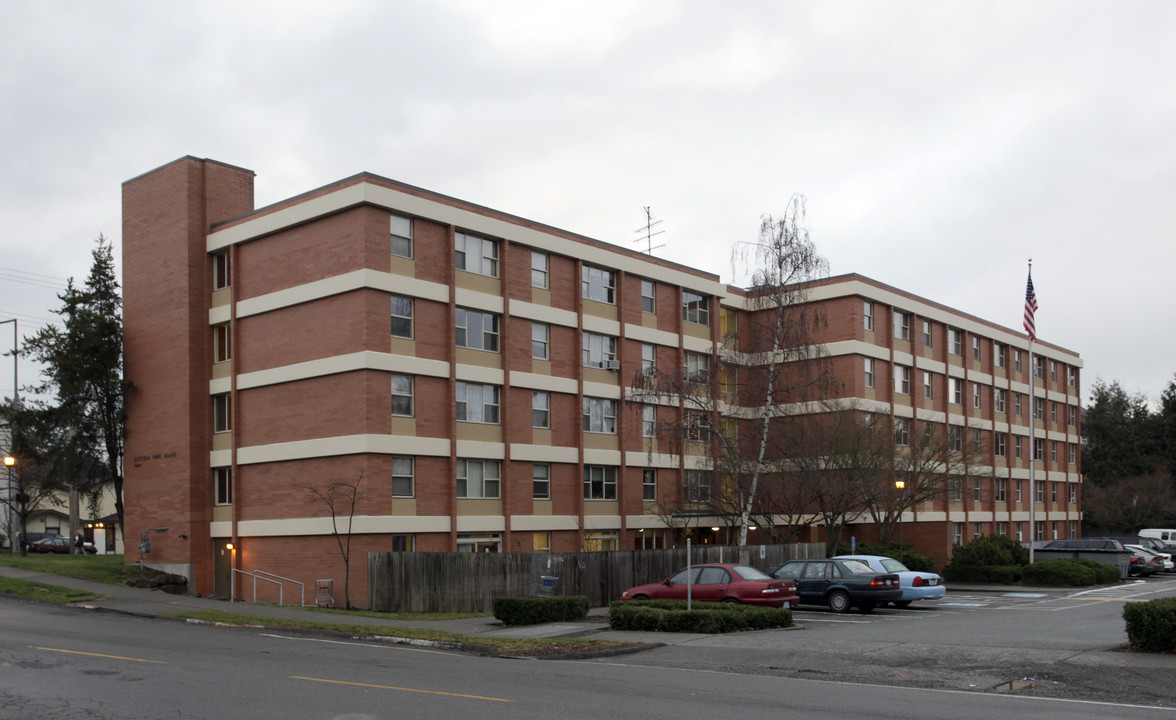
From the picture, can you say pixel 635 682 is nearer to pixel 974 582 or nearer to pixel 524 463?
pixel 524 463

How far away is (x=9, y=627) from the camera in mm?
21875

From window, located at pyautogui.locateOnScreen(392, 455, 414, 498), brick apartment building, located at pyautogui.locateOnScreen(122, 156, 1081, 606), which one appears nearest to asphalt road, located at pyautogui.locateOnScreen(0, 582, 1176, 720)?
window, located at pyautogui.locateOnScreen(392, 455, 414, 498)

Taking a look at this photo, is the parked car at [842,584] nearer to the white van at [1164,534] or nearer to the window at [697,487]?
the window at [697,487]

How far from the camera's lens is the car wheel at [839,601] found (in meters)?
28.2

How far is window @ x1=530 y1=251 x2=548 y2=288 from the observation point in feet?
126

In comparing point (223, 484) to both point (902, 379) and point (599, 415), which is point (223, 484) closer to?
point (599, 415)

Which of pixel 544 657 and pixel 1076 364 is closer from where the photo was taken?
pixel 544 657

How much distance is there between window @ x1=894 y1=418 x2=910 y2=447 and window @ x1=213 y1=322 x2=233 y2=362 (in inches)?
1070

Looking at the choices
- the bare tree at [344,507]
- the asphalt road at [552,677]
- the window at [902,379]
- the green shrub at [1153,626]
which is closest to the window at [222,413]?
the bare tree at [344,507]

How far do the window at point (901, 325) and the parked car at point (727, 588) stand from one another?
98.3ft

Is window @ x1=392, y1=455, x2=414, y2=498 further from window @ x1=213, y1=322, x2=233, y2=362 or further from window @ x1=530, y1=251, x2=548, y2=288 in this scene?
window @ x1=530, y1=251, x2=548, y2=288

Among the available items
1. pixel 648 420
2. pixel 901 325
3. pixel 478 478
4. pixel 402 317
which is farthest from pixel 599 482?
pixel 901 325

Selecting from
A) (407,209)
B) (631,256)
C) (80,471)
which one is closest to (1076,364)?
(631,256)

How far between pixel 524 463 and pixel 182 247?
1397cm
